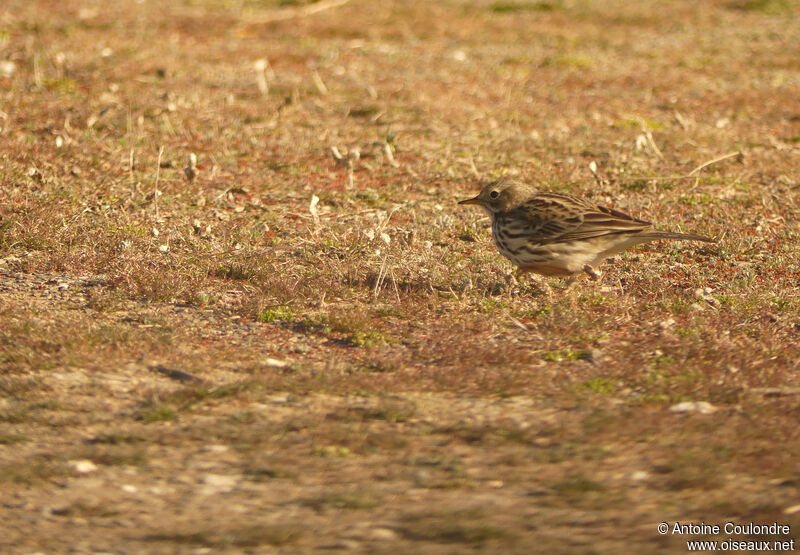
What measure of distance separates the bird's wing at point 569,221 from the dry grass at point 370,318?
20.5 inches

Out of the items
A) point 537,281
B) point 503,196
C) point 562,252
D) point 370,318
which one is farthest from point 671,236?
point 370,318

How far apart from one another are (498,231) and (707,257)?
224 cm

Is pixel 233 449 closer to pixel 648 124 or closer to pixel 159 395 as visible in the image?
pixel 159 395

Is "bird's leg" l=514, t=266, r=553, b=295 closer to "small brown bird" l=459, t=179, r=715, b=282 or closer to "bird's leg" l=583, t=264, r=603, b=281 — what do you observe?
"small brown bird" l=459, t=179, r=715, b=282

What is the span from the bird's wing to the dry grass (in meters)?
0.52

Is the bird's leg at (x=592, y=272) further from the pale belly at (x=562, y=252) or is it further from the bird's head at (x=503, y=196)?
the bird's head at (x=503, y=196)

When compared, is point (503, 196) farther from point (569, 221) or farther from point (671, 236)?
point (671, 236)

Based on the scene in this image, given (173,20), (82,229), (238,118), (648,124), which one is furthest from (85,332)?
(173,20)

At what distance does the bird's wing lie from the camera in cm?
866

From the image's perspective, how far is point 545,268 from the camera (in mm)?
8781

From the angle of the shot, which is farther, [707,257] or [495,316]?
[707,257]

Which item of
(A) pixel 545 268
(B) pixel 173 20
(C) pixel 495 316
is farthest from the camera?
(B) pixel 173 20

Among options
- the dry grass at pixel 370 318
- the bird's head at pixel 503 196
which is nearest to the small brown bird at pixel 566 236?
the bird's head at pixel 503 196

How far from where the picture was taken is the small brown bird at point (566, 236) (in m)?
8.66
